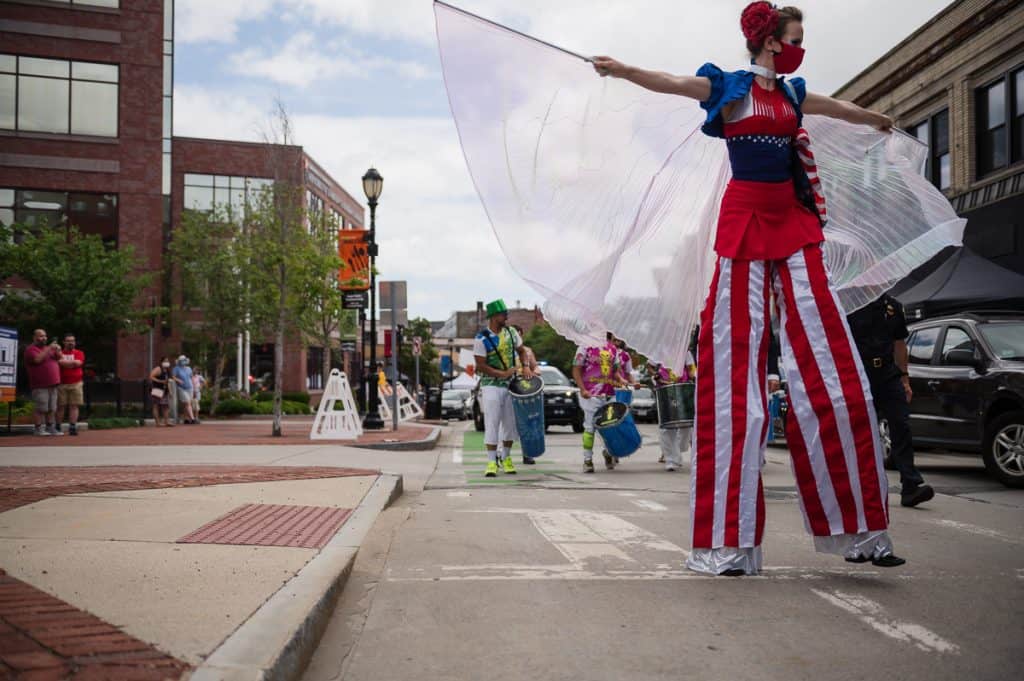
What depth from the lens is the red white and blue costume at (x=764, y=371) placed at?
4434 millimetres

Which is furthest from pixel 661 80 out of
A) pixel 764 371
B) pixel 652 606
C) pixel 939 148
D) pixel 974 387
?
pixel 939 148

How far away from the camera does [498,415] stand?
1097 centimetres

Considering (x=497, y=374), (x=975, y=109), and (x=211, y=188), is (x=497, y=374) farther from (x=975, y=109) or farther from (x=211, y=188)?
(x=211, y=188)

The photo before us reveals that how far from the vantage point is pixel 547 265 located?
5375mm

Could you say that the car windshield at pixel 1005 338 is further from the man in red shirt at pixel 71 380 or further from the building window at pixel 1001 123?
the man in red shirt at pixel 71 380

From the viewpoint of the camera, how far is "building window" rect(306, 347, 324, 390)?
200ft

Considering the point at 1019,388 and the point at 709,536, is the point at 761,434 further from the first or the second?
the point at 1019,388

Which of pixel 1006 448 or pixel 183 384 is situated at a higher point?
pixel 183 384

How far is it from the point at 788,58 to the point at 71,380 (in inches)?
659

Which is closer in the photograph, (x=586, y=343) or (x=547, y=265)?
(x=547, y=265)

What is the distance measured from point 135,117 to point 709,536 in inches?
1472

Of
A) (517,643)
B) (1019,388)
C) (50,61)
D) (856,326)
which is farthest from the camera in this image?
(50,61)

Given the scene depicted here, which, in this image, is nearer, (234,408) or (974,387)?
(974,387)

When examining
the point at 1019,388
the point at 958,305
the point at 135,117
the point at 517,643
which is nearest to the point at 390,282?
the point at 958,305
